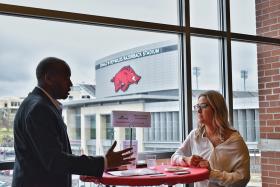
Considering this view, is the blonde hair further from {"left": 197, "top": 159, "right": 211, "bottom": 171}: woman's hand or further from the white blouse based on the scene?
{"left": 197, "top": 159, "right": 211, "bottom": 171}: woman's hand

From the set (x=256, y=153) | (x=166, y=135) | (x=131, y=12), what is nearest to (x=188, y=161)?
(x=166, y=135)

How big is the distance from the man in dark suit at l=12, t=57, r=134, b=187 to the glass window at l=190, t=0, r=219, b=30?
1951mm

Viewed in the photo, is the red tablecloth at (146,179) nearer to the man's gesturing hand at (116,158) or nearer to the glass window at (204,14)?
the man's gesturing hand at (116,158)

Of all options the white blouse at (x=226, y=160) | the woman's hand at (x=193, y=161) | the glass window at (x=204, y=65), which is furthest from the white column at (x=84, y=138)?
the glass window at (x=204, y=65)

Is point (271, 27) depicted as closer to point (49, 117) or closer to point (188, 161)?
point (188, 161)

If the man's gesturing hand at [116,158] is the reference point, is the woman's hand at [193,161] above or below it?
below

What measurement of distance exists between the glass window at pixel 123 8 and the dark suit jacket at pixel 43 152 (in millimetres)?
1155

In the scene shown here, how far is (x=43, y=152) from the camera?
1798 millimetres

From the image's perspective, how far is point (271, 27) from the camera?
164 inches

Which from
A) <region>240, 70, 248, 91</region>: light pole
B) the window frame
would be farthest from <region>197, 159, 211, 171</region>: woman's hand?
A: <region>240, 70, 248, 91</region>: light pole

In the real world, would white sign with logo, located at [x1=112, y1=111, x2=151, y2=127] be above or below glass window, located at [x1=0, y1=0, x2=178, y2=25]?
below

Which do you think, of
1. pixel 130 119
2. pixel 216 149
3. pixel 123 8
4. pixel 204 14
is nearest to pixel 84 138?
pixel 130 119

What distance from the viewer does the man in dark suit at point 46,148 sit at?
181 cm

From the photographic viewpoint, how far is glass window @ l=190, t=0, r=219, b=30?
360cm
